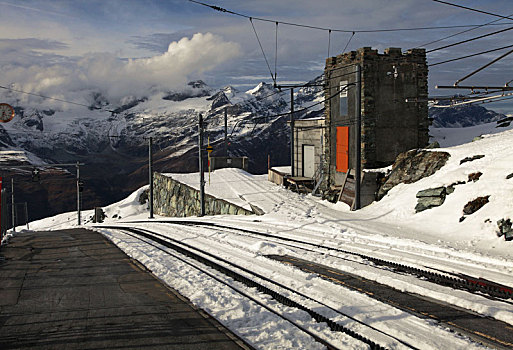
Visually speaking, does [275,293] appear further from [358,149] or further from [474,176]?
[358,149]

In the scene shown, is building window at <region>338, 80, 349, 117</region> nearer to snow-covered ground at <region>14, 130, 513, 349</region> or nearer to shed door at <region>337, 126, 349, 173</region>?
shed door at <region>337, 126, 349, 173</region>

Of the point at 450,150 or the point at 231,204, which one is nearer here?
the point at 450,150

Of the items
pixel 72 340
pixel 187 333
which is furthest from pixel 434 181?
pixel 72 340

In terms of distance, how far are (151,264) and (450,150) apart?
16880mm

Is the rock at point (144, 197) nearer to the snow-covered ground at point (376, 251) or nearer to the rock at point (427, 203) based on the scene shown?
the snow-covered ground at point (376, 251)

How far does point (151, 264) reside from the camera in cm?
1273

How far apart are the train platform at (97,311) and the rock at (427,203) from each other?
1223cm

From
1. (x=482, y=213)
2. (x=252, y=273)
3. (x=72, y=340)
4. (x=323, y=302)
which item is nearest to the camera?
(x=72, y=340)

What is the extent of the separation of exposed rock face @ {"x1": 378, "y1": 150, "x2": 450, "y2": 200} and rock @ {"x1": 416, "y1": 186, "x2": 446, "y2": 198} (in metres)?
2.90

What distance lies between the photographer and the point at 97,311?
8398 mm

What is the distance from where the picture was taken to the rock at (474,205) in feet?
53.2

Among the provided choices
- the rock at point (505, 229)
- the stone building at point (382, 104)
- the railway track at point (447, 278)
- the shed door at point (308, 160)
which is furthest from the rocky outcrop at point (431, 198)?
the shed door at point (308, 160)

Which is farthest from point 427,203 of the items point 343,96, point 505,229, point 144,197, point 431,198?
point 144,197

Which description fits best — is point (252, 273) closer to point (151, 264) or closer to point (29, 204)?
point (151, 264)
